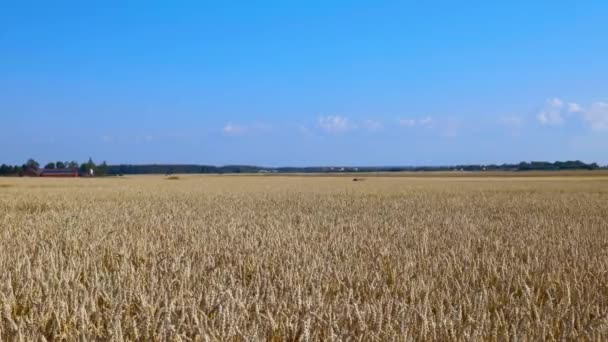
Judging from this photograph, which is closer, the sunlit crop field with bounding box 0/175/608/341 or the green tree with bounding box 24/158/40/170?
the sunlit crop field with bounding box 0/175/608/341

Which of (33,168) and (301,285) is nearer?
(301,285)

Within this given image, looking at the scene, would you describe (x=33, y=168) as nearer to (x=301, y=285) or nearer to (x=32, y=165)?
(x=32, y=165)

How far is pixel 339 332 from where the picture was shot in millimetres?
3074

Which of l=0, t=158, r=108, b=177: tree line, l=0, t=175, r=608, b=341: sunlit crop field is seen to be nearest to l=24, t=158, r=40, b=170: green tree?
l=0, t=158, r=108, b=177: tree line

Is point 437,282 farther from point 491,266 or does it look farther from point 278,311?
point 278,311

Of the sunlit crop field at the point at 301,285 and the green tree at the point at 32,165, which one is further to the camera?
the green tree at the point at 32,165

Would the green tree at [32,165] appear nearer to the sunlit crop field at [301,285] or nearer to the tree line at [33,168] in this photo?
the tree line at [33,168]

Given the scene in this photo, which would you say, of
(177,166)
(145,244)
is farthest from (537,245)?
(177,166)

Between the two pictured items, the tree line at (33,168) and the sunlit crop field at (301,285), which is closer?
the sunlit crop field at (301,285)

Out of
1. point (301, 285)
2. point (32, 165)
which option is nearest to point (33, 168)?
point (32, 165)

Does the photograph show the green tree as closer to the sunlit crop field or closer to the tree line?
the tree line

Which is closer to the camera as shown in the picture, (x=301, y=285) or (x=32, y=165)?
(x=301, y=285)

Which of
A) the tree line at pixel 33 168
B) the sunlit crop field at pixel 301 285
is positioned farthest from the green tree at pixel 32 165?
the sunlit crop field at pixel 301 285

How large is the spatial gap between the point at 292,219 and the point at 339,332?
28.6 feet
